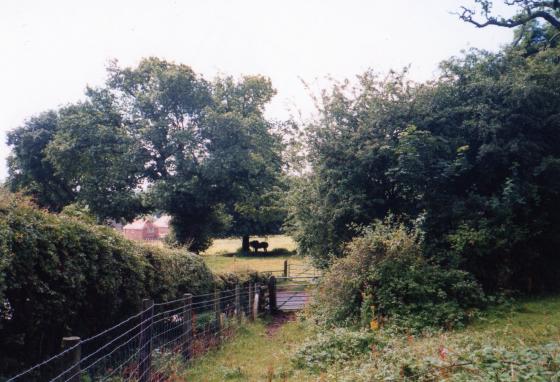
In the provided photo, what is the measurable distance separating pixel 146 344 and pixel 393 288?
7279 mm

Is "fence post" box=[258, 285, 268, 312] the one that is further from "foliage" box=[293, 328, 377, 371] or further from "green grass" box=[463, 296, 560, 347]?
"green grass" box=[463, 296, 560, 347]

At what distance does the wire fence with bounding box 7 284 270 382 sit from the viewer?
4298 mm

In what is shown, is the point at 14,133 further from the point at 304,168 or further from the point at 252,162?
the point at 304,168

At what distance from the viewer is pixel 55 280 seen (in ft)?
19.3

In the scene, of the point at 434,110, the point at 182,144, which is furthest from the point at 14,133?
the point at 434,110

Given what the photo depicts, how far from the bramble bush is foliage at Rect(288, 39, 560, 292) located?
840cm

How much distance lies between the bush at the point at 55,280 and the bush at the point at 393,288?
5882mm

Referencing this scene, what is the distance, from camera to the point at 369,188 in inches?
640

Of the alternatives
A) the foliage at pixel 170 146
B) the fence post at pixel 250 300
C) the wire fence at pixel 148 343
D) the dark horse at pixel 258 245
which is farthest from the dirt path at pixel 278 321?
the dark horse at pixel 258 245

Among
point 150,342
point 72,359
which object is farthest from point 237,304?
point 72,359

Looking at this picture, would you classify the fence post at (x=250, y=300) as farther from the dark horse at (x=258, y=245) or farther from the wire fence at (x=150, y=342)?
the dark horse at (x=258, y=245)

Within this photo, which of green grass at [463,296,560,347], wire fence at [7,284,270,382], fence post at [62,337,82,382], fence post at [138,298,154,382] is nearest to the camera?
fence post at [62,337,82,382]

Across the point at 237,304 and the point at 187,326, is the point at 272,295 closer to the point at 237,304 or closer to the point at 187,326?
the point at 237,304

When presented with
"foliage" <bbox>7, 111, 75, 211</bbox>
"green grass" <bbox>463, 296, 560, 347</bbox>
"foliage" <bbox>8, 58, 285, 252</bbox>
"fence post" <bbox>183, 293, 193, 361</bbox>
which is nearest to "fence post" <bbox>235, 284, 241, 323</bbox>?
"fence post" <bbox>183, 293, 193, 361</bbox>
